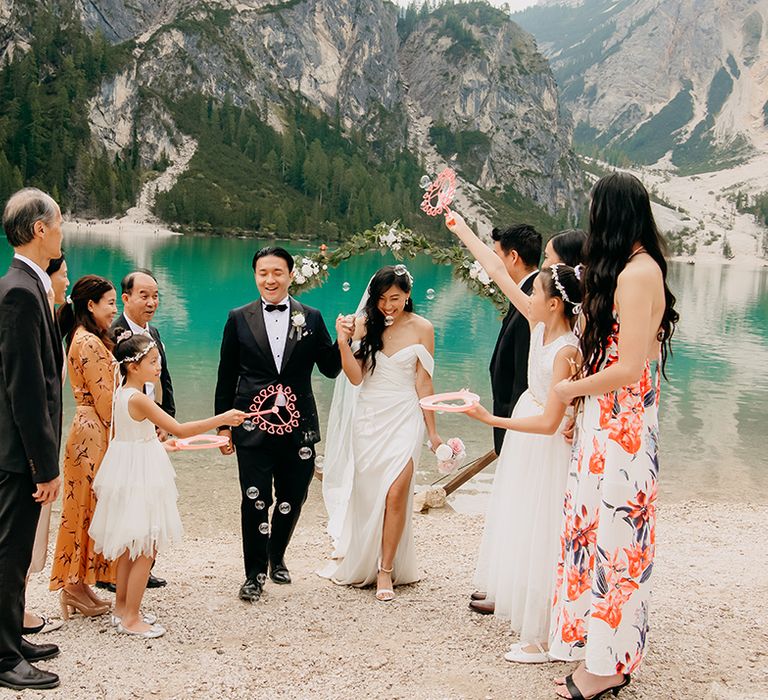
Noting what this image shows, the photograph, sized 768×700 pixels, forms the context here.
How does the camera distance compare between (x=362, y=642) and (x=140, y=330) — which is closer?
(x=362, y=642)

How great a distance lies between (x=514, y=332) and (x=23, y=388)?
3.28 meters

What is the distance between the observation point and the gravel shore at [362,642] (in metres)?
4.34

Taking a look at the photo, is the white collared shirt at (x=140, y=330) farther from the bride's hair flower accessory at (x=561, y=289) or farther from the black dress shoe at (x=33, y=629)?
the bride's hair flower accessory at (x=561, y=289)

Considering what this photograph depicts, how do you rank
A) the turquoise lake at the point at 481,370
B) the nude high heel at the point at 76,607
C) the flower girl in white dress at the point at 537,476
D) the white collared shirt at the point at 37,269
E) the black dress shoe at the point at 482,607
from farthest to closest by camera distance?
the turquoise lake at the point at 481,370 < the black dress shoe at the point at 482,607 < the nude high heel at the point at 76,607 < the flower girl in white dress at the point at 537,476 < the white collared shirt at the point at 37,269

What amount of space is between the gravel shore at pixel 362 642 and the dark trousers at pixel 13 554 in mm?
228

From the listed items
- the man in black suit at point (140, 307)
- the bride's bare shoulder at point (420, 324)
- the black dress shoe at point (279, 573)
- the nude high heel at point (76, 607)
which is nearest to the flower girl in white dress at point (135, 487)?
the nude high heel at point (76, 607)

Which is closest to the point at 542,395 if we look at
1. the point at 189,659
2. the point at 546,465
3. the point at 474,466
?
the point at 546,465

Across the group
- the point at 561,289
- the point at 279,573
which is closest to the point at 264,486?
the point at 279,573

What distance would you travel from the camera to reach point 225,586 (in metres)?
6.16

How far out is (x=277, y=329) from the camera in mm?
5875

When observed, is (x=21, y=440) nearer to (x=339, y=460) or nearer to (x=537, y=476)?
(x=537, y=476)

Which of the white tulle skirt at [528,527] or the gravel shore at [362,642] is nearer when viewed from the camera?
the gravel shore at [362,642]

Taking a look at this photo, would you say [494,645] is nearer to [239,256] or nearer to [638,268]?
[638,268]

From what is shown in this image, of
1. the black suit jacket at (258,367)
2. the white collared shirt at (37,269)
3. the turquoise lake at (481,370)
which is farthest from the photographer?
the turquoise lake at (481,370)
